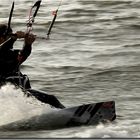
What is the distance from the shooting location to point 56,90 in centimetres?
1667

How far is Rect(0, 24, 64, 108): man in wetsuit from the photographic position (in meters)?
13.4

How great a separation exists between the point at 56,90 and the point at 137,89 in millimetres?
1800

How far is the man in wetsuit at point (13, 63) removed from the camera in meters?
13.4

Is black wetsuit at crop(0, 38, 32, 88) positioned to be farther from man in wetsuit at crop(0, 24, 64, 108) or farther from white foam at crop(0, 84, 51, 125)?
white foam at crop(0, 84, 51, 125)

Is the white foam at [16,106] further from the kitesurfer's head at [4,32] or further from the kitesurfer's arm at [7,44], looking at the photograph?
the kitesurfer's head at [4,32]

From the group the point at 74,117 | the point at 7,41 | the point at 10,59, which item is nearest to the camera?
the point at 74,117

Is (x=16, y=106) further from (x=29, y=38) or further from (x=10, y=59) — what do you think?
(x=29, y=38)

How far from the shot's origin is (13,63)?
13.6 meters

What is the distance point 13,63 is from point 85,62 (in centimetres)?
630

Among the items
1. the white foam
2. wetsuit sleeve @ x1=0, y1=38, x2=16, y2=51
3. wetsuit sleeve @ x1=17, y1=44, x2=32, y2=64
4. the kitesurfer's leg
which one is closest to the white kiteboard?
the white foam

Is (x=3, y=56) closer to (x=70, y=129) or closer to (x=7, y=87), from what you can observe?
(x=7, y=87)

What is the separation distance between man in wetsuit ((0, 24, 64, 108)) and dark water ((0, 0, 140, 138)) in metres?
0.18

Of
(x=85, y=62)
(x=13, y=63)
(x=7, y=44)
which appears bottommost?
(x=85, y=62)

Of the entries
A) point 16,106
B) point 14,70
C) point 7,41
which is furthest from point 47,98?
point 7,41
